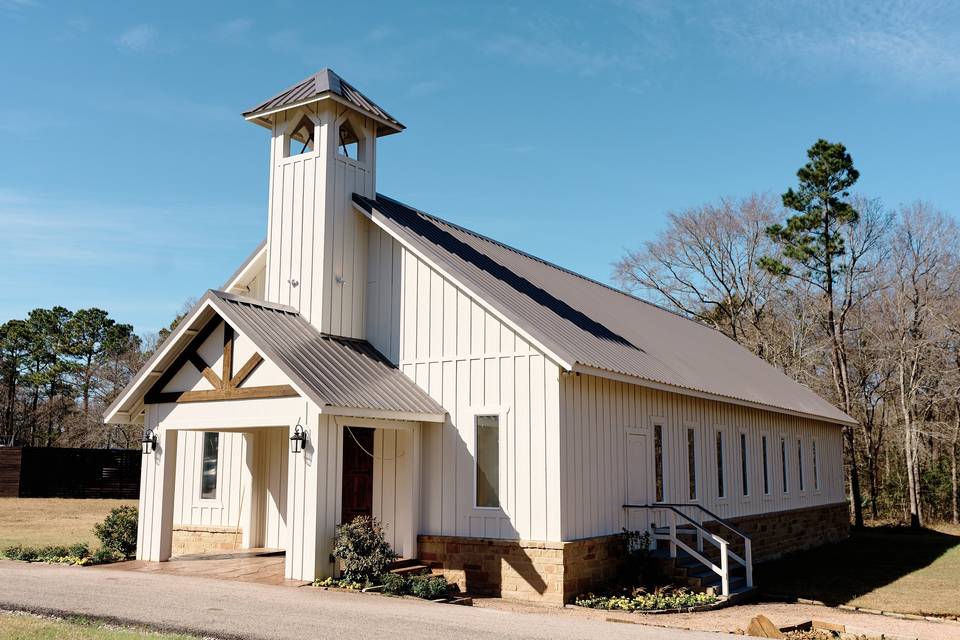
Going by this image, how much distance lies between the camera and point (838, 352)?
1451 inches

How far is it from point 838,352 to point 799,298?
3.35 m

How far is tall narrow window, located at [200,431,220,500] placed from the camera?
692 inches

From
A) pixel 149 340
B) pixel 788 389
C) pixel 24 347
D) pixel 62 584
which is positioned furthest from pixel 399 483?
pixel 24 347

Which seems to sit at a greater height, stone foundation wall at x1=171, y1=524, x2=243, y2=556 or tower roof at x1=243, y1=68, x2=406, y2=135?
tower roof at x1=243, y1=68, x2=406, y2=135

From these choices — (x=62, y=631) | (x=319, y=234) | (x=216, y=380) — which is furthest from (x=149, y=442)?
(x=62, y=631)

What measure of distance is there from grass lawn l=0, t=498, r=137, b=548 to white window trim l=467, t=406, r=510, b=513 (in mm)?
11591

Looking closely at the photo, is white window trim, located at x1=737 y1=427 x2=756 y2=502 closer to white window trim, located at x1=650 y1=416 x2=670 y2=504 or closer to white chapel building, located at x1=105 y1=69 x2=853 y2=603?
white chapel building, located at x1=105 y1=69 x2=853 y2=603

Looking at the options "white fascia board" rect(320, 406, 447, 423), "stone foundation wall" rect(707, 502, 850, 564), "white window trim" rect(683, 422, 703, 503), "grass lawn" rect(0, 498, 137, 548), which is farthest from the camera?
"grass lawn" rect(0, 498, 137, 548)

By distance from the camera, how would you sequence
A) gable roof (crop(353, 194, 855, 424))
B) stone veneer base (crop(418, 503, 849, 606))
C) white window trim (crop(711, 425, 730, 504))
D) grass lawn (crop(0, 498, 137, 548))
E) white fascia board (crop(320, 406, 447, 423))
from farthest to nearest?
grass lawn (crop(0, 498, 137, 548)) < white window trim (crop(711, 425, 730, 504)) < gable roof (crop(353, 194, 855, 424)) < stone veneer base (crop(418, 503, 849, 606)) < white fascia board (crop(320, 406, 447, 423))

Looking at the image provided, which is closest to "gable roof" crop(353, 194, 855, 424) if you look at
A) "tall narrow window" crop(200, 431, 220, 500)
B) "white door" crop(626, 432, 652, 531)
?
"white door" crop(626, 432, 652, 531)

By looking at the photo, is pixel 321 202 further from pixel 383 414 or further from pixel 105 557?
pixel 105 557

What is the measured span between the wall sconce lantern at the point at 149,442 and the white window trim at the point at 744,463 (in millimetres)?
13136

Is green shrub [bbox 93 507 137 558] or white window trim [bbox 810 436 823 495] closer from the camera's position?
green shrub [bbox 93 507 137 558]

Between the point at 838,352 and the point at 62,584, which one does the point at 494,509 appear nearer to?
the point at 62,584
